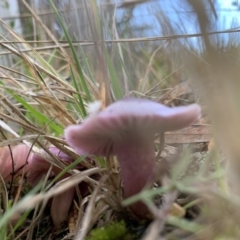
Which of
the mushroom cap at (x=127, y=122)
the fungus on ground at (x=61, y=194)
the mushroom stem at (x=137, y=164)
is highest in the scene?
the mushroom cap at (x=127, y=122)

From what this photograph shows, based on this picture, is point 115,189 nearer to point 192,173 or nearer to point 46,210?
point 192,173

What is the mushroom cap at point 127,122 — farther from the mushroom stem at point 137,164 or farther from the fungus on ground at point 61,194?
the fungus on ground at point 61,194

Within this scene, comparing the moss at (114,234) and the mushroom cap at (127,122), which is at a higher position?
the mushroom cap at (127,122)

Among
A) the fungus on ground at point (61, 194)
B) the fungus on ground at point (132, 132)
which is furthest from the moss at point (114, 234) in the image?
the fungus on ground at point (61, 194)

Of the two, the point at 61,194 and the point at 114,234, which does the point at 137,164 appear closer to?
the point at 114,234

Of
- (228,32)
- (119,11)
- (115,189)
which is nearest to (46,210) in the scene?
(115,189)

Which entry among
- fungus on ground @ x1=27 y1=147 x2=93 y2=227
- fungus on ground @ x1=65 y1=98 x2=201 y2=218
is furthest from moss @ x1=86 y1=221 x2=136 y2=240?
fungus on ground @ x1=27 y1=147 x2=93 y2=227

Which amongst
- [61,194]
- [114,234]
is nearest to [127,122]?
[114,234]
